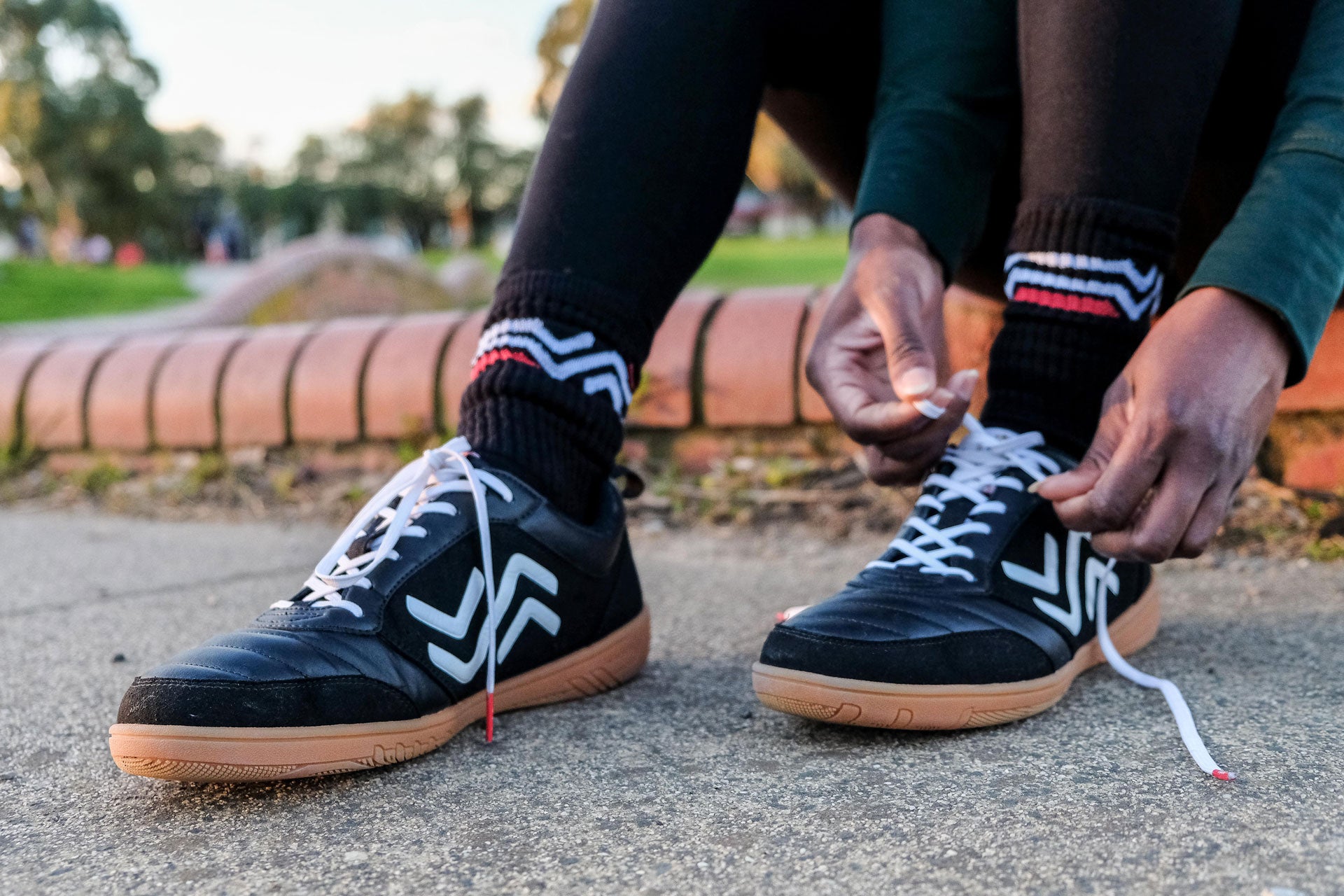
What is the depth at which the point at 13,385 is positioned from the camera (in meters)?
2.24

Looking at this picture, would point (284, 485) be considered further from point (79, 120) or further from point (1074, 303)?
point (79, 120)

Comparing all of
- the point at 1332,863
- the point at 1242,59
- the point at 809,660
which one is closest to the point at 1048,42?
the point at 1242,59

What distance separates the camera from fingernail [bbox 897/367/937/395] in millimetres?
884

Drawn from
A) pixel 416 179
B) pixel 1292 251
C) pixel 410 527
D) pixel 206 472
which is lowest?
pixel 416 179

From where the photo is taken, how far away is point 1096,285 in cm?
93

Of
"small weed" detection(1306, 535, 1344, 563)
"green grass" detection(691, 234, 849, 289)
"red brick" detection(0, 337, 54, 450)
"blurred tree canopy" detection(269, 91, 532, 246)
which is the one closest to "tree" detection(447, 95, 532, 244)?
"blurred tree canopy" detection(269, 91, 532, 246)

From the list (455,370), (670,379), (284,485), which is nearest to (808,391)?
(670,379)

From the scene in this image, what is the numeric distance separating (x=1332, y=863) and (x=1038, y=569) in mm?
361

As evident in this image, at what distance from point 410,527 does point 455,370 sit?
1.03m

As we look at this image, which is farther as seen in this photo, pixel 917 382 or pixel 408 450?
pixel 408 450

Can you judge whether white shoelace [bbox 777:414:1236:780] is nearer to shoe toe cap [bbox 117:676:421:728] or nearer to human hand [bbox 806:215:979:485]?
human hand [bbox 806:215:979:485]

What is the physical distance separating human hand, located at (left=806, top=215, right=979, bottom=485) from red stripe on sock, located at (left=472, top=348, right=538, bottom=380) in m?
0.27

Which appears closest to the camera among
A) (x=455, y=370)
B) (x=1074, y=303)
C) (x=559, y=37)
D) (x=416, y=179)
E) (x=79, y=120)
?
(x=1074, y=303)

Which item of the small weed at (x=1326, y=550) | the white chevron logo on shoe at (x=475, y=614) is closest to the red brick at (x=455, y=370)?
the white chevron logo on shoe at (x=475, y=614)
